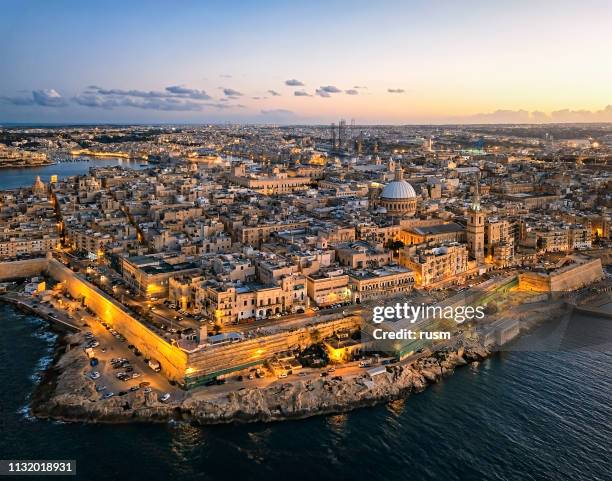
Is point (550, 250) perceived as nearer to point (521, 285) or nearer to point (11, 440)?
point (521, 285)

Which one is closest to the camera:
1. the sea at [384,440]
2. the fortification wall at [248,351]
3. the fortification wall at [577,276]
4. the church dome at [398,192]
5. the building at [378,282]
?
the sea at [384,440]

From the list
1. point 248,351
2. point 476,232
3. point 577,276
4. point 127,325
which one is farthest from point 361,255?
point 577,276

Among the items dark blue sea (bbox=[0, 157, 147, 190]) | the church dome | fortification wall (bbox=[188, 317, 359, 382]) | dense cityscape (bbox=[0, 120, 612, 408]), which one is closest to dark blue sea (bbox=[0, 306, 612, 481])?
dense cityscape (bbox=[0, 120, 612, 408])

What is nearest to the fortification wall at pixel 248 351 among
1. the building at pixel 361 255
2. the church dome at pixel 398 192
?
the building at pixel 361 255

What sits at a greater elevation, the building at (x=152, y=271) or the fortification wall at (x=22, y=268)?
the building at (x=152, y=271)

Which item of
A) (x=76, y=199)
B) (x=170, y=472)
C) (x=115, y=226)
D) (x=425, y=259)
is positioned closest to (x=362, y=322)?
(x=425, y=259)

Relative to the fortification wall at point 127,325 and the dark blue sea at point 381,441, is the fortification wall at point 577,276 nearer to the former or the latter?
the dark blue sea at point 381,441

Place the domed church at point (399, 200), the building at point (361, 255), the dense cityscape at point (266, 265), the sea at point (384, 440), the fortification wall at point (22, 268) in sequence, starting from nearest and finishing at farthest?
the sea at point (384, 440), the dense cityscape at point (266, 265), the building at point (361, 255), the fortification wall at point (22, 268), the domed church at point (399, 200)
